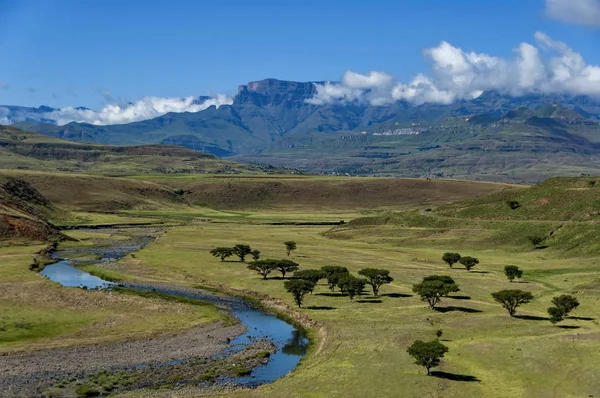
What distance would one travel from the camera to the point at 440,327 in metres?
72.8

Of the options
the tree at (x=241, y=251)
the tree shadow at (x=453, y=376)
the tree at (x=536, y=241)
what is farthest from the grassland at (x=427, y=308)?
the tree at (x=241, y=251)

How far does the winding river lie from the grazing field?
2.67 metres

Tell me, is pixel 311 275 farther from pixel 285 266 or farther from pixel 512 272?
pixel 512 272

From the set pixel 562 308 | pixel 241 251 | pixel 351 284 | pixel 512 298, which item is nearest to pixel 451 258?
pixel 351 284

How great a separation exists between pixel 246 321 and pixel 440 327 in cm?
2441

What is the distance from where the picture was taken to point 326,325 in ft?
245

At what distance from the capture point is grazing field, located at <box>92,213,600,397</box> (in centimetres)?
5291

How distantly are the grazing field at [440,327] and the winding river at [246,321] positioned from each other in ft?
8.76

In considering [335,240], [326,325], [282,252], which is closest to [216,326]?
[326,325]

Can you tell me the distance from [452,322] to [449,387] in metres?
24.0

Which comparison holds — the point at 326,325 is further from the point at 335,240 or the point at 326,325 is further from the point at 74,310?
the point at 335,240

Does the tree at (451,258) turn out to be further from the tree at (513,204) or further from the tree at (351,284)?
the tree at (513,204)

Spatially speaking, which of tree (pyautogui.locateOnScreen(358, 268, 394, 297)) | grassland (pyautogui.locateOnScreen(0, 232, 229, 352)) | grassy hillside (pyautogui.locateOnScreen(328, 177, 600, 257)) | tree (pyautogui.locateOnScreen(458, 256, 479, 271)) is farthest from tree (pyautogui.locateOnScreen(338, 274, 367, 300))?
grassy hillside (pyautogui.locateOnScreen(328, 177, 600, 257))

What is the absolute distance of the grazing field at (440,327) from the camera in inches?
2083
